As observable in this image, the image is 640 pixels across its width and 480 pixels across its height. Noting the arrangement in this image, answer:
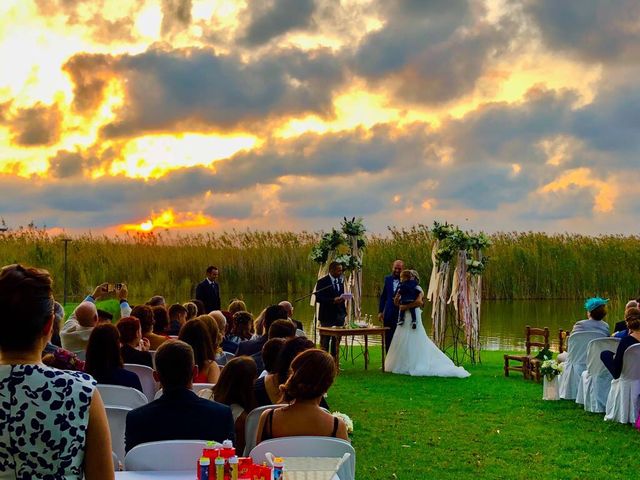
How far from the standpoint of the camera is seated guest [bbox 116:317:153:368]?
7465 mm

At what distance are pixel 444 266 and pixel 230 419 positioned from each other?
11.7m

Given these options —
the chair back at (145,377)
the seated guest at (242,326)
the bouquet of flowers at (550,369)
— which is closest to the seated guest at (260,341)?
the seated guest at (242,326)

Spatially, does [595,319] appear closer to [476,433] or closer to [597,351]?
[597,351]

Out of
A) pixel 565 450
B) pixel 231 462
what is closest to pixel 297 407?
pixel 231 462

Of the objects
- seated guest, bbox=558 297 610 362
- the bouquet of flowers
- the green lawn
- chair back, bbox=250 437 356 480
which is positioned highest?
seated guest, bbox=558 297 610 362

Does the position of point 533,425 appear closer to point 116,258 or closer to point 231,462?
point 231,462

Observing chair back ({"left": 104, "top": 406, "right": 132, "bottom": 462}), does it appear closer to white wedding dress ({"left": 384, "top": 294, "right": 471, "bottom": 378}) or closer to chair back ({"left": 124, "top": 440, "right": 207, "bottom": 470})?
chair back ({"left": 124, "top": 440, "right": 207, "bottom": 470})

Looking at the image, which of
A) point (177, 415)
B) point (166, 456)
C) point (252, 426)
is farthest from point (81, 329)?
point (166, 456)

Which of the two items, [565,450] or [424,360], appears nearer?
[565,450]

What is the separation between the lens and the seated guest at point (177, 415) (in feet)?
15.0

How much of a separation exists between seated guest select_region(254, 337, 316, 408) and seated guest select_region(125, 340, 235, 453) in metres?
1.38

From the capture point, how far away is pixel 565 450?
8.52 m

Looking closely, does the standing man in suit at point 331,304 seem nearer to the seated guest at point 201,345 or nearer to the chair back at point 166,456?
the seated guest at point 201,345

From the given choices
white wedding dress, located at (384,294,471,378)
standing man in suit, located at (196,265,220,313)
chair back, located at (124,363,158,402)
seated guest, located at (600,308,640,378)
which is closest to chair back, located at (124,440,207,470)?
chair back, located at (124,363,158,402)
